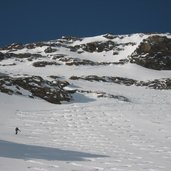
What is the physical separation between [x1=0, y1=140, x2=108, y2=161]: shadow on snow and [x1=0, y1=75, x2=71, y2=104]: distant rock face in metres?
18.6

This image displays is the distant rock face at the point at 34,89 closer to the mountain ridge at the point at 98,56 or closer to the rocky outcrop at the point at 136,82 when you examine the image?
the mountain ridge at the point at 98,56

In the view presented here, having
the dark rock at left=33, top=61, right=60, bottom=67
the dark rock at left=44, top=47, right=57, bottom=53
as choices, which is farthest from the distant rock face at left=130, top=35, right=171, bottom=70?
the dark rock at left=44, top=47, right=57, bottom=53

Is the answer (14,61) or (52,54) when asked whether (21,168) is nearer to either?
(14,61)

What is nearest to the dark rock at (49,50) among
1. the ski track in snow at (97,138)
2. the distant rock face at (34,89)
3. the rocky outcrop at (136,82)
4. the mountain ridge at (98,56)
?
the mountain ridge at (98,56)

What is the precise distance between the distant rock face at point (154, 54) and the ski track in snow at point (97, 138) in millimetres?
51555

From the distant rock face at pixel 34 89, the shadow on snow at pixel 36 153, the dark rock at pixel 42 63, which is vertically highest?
the dark rock at pixel 42 63

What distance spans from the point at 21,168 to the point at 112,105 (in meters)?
22.5

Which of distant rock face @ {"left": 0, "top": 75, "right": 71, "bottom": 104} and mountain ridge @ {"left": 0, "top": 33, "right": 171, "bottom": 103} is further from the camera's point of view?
mountain ridge @ {"left": 0, "top": 33, "right": 171, "bottom": 103}

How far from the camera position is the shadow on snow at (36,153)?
11.4 meters

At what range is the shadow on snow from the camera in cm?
1138

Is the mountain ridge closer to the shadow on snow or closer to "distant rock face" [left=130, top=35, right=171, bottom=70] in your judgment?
"distant rock face" [left=130, top=35, right=171, bottom=70]

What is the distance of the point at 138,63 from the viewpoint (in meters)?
77.4

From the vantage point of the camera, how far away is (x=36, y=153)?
1209 centimetres

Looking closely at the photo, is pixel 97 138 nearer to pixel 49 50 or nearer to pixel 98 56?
pixel 98 56
